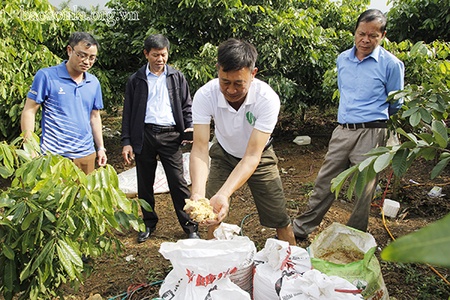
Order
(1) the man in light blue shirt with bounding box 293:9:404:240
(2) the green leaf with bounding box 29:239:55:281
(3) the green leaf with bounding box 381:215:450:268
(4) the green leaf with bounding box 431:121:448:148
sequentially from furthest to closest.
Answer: (1) the man in light blue shirt with bounding box 293:9:404:240 < (2) the green leaf with bounding box 29:239:55:281 < (4) the green leaf with bounding box 431:121:448:148 < (3) the green leaf with bounding box 381:215:450:268

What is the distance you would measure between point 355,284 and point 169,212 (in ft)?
6.77

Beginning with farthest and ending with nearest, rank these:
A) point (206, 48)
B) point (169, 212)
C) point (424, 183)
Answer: point (206, 48)
point (424, 183)
point (169, 212)

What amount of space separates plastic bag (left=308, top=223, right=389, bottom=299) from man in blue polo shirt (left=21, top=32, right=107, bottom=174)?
1653 mm

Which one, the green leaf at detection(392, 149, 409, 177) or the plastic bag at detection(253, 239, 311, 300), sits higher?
the green leaf at detection(392, 149, 409, 177)

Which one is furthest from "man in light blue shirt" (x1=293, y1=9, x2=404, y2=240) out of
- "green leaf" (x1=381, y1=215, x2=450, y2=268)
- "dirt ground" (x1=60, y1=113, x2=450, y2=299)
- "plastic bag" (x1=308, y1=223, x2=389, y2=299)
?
"green leaf" (x1=381, y1=215, x2=450, y2=268)

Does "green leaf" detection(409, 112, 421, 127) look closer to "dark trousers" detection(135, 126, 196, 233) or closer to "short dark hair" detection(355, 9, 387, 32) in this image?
"short dark hair" detection(355, 9, 387, 32)

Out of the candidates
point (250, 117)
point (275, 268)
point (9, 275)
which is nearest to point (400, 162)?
point (275, 268)

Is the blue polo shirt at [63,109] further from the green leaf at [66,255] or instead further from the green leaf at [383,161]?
the green leaf at [383,161]

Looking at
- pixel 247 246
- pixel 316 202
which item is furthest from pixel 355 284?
pixel 316 202

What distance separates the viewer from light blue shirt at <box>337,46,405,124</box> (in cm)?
240

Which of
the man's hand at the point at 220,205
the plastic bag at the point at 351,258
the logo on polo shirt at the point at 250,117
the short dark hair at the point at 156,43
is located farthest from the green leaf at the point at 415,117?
the short dark hair at the point at 156,43

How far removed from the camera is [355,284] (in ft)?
5.54

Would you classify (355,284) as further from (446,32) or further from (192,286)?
(446,32)

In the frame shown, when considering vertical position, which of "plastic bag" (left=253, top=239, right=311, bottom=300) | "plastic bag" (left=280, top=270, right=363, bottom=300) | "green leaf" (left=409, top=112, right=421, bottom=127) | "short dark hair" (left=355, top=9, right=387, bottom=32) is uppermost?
"short dark hair" (left=355, top=9, right=387, bottom=32)
